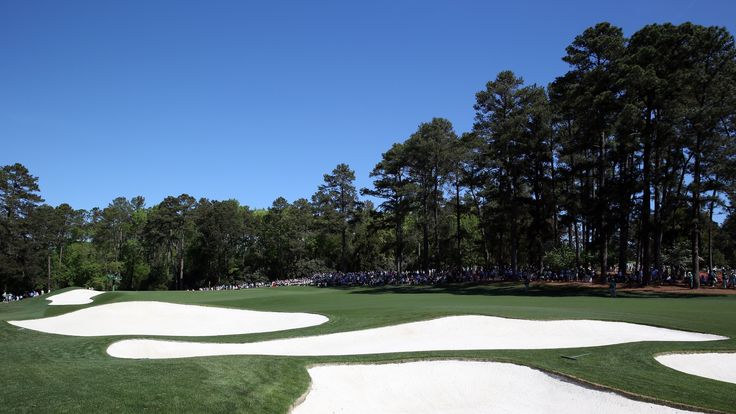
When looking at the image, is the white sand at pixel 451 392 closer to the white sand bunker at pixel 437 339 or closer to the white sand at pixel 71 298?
the white sand bunker at pixel 437 339

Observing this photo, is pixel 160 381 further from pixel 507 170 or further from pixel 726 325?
pixel 507 170

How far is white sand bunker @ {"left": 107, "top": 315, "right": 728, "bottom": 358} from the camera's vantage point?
1473cm

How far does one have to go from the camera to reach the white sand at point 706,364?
1144cm

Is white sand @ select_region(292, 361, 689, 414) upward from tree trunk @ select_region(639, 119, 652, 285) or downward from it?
downward

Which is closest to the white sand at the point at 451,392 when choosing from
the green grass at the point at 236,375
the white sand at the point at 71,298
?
the green grass at the point at 236,375

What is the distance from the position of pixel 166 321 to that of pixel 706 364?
2264cm

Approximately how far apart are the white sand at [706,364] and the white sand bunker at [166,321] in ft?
41.7

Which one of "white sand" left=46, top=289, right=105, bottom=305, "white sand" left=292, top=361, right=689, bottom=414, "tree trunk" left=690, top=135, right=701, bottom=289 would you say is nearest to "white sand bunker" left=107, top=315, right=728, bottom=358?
"white sand" left=292, top=361, right=689, bottom=414

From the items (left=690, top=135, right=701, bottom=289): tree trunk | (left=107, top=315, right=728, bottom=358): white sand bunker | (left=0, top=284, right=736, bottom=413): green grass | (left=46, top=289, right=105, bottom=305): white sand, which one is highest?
(left=690, top=135, right=701, bottom=289): tree trunk

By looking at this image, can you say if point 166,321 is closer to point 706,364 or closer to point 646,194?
point 706,364

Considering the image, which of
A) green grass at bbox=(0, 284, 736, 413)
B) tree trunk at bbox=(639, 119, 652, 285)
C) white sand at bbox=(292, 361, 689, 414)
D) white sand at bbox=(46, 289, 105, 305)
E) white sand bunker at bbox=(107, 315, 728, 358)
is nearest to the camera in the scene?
green grass at bbox=(0, 284, 736, 413)

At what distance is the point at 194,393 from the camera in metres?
7.93

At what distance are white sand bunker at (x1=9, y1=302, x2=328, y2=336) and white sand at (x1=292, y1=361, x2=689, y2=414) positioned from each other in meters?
9.45

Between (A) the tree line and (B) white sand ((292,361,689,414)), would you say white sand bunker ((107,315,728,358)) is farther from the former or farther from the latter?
(A) the tree line
